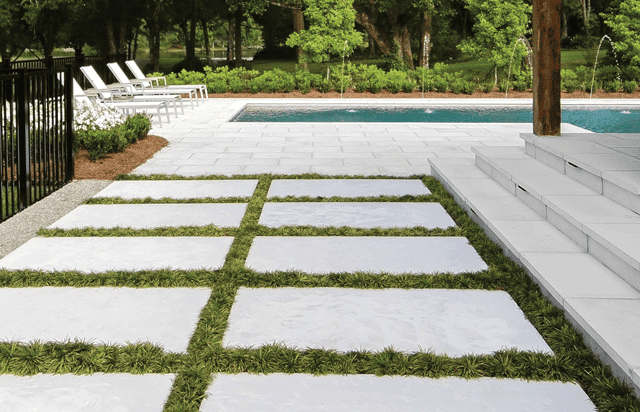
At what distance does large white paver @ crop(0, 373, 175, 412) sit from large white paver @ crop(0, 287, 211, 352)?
0.35 metres

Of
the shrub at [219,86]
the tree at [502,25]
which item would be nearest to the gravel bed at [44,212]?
the shrub at [219,86]

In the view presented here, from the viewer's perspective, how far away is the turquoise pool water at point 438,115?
1557 centimetres

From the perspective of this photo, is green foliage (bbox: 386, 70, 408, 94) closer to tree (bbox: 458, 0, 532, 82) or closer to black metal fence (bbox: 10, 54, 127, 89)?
tree (bbox: 458, 0, 532, 82)

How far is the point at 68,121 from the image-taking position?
24.8ft

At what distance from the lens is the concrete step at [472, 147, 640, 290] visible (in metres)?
3.93

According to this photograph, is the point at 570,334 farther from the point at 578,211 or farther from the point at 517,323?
the point at 578,211

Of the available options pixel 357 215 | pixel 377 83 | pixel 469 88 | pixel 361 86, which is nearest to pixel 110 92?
pixel 361 86

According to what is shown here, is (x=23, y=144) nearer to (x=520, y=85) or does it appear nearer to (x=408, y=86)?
(x=408, y=86)

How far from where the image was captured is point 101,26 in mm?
34000

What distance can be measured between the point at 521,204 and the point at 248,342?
3.32m

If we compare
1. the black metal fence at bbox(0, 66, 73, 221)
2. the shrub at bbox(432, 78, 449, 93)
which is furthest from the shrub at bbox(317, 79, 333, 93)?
the black metal fence at bbox(0, 66, 73, 221)

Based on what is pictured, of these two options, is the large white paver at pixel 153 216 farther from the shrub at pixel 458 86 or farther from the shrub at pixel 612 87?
the shrub at pixel 612 87

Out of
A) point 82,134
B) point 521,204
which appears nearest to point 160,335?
point 521,204

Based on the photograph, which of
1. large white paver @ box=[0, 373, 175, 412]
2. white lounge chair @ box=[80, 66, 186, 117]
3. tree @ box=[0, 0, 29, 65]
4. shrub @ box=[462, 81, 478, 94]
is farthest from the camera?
tree @ box=[0, 0, 29, 65]
